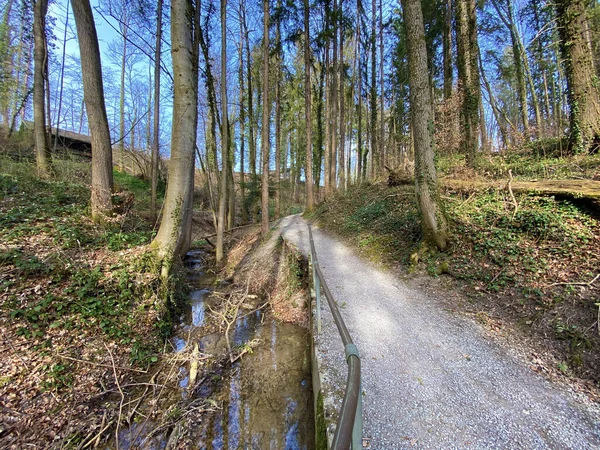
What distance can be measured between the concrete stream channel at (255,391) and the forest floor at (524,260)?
9.12ft

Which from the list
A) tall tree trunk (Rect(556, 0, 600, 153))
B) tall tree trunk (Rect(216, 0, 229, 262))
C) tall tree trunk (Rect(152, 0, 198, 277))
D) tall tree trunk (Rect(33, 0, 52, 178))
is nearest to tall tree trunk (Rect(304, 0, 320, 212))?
tall tree trunk (Rect(216, 0, 229, 262))

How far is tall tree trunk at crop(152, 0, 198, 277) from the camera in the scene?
5.70 meters

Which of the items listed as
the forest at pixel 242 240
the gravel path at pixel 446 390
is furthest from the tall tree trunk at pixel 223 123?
the gravel path at pixel 446 390

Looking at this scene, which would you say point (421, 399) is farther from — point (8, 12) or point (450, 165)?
point (8, 12)

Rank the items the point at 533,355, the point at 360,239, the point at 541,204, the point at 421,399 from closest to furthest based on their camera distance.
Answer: the point at 421,399 < the point at 533,355 < the point at 541,204 < the point at 360,239

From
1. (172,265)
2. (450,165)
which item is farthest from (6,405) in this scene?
(450,165)

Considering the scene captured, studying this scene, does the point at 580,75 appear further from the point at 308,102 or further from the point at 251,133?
the point at 251,133

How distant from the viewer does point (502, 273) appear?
14.0 ft

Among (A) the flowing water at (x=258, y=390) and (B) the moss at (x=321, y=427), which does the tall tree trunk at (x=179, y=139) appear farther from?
(B) the moss at (x=321, y=427)

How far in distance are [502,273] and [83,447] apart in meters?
6.14

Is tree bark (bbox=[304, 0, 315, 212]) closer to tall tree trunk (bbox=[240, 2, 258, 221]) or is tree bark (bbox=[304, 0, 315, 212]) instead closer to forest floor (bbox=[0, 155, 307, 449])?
tall tree trunk (bbox=[240, 2, 258, 221])

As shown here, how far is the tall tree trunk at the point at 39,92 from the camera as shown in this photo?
829 cm

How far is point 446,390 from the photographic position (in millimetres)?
2598

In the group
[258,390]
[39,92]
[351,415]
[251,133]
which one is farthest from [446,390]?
[251,133]
